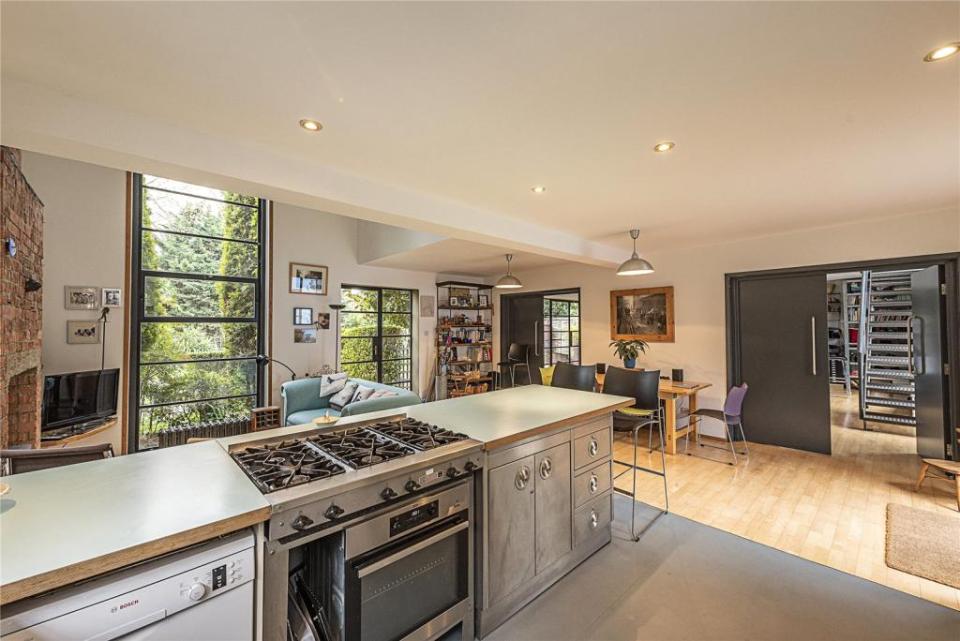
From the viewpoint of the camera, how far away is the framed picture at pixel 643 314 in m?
5.17

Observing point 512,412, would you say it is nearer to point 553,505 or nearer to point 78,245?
point 553,505

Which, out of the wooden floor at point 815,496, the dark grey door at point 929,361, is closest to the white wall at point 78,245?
the wooden floor at point 815,496

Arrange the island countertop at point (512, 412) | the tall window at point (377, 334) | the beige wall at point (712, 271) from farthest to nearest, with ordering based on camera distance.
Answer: the tall window at point (377, 334)
the beige wall at point (712, 271)
the island countertop at point (512, 412)

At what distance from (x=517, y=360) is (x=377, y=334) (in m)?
2.50

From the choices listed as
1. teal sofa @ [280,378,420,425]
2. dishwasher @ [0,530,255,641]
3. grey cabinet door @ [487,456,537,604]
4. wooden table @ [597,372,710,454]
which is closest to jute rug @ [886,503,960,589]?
wooden table @ [597,372,710,454]

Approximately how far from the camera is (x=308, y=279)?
5.68 metres

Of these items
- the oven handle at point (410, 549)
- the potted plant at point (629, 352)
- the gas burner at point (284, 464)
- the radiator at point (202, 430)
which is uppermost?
the potted plant at point (629, 352)

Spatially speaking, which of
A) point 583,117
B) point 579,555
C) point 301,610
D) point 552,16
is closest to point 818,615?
point 579,555

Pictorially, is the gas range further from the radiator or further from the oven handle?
the radiator

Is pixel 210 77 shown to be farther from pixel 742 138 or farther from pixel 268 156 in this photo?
pixel 742 138

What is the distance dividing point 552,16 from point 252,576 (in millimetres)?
1982

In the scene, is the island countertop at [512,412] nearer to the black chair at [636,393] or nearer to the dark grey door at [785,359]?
the black chair at [636,393]

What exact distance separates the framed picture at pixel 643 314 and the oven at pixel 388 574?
4349 mm

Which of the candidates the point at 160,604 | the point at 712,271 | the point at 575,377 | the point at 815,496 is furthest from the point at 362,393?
the point at 712,271
